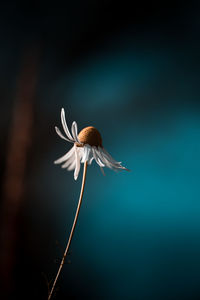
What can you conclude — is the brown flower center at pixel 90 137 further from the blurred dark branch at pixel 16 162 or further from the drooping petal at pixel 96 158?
the blurred dark branch at pixel 16 162

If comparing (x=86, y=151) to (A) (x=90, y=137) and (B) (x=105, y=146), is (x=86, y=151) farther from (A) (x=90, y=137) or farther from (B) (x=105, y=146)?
(B) (x=105, y=146)

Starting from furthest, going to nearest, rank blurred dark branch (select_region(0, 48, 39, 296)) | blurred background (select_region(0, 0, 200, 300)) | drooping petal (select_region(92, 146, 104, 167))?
blurred dark branch (select_region(0, 48, 39, 296))
blurred background (select_region(0, 0, 200, 300))
drooping petal (select_region(92, 146, 104, 167))

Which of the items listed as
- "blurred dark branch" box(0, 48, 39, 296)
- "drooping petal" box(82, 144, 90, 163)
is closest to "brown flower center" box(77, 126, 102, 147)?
"drooping petal" box(82, 144, 90, 163)

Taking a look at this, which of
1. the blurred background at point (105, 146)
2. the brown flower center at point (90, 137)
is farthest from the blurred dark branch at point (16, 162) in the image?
the brown flower center at point (90, 137)

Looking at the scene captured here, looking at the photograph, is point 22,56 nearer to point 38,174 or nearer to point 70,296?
point 38,174

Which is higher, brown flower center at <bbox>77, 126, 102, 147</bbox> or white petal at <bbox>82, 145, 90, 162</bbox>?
brown flower center at <bbox>77, 126, 102, 147</bbox>

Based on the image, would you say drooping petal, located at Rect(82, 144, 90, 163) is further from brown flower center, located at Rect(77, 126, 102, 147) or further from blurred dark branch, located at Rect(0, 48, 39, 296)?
blurred dark branch, located at Rect(0, 48, 39, 296)

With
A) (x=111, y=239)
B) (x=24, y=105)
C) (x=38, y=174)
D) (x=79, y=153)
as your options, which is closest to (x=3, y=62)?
(x=24, y=105)

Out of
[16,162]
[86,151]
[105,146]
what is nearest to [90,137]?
[86,151]

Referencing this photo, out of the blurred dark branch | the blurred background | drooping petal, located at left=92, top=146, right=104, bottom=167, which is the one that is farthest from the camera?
the blurred dark branch
